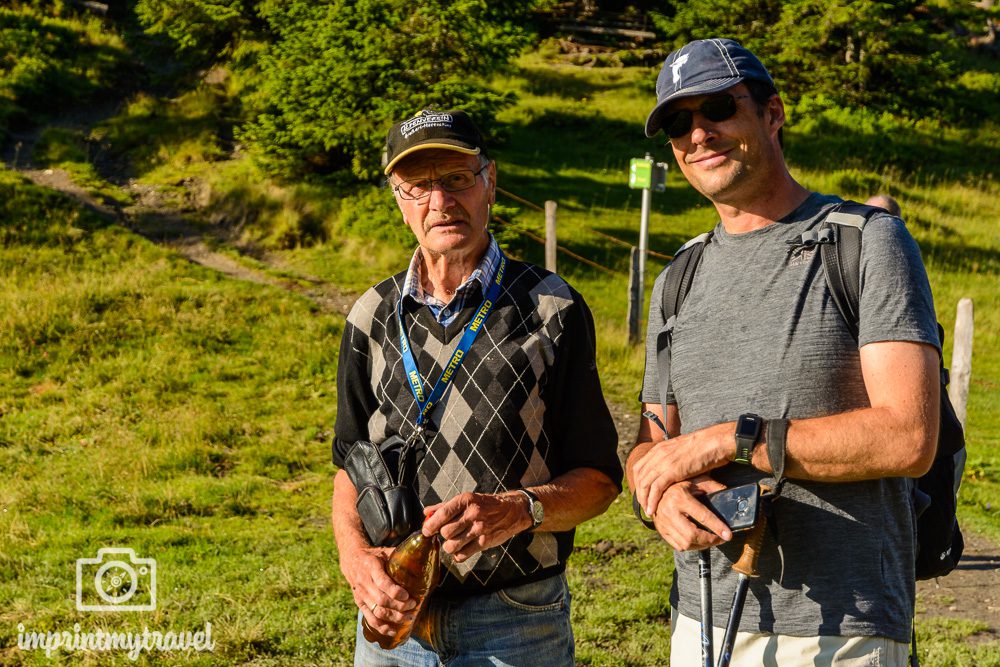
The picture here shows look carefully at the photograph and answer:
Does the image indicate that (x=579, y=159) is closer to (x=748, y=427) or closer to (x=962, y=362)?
(x=962, y=362)

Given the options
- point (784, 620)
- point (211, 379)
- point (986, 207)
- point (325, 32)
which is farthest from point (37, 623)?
point (986, 207)

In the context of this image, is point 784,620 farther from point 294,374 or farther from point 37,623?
point 294,374

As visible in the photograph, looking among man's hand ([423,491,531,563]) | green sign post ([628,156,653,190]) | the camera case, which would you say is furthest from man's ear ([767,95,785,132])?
green sign post ([628,156,653,190])

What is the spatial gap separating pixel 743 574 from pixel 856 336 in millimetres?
599

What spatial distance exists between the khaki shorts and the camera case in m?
0.80

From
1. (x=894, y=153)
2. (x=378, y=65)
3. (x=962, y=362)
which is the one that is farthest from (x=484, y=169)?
(x=894, y=153)

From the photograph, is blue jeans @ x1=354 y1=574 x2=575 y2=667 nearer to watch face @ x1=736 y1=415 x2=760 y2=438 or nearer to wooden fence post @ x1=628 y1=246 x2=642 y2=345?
watch face @ x1=736 y1=415 x2=760 y2=438

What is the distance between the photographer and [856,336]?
7.13 ft

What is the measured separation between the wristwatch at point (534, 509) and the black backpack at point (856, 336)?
48cm

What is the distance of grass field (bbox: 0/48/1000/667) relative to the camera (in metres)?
5.73

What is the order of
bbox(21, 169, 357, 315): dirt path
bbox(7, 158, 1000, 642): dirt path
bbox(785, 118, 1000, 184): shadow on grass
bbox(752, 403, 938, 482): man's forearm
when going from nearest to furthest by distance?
bbox(752, 403, 938, 482): man's forearm, bbox(7, 158, 1000, 642): dirt path, bbox(21, 169, 357, 315): dirt path, bbox(785, 118, 1000, 184): shadow on grass

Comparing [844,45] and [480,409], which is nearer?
[480,409]

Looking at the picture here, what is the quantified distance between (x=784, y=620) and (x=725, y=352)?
633mm

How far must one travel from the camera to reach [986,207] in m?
21.7
